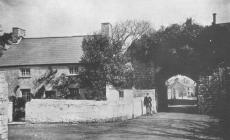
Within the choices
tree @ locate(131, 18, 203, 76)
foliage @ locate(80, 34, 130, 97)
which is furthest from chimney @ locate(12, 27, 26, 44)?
tree @ locate(131, 18, 203, 76)

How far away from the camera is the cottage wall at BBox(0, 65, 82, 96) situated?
30.6m

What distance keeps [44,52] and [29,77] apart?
3495mm

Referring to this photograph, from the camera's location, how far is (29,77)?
30906 millimetres

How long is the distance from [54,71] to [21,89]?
4272 millimetres

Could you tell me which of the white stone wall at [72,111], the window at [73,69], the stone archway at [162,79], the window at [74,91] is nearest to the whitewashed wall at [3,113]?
the white stone wall at [72,111]

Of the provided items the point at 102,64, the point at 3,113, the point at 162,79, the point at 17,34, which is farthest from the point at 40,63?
the point at 3,113

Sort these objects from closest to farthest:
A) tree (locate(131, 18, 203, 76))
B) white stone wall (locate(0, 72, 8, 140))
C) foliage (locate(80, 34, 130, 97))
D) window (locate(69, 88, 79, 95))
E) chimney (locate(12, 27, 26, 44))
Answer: white stone wall (locate(0, 72, 8, 140)) < foliage (locate(80, 34, 130, 97)) < tree (locate(131, 18, 203, 76)) < window (locate(69, 88, 79, 95)) < chimney (locate(12, 27, 26, 44))

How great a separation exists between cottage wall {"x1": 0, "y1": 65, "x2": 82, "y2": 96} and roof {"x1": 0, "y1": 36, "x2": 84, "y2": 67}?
1.78ft

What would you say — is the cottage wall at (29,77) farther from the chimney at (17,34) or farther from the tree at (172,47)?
the tree at (172,47)

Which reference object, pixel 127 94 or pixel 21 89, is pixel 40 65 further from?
pixel 127 94

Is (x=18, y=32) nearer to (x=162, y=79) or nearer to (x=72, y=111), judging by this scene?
(x=162, y=79)

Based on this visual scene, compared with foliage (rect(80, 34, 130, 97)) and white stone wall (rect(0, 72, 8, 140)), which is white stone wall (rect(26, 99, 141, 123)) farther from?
white stone wall (rect(0, 72, 8, 140))

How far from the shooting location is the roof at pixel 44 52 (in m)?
31.3

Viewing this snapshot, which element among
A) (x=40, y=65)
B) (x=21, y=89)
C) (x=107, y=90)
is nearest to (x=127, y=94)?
(x=107, y=90)
